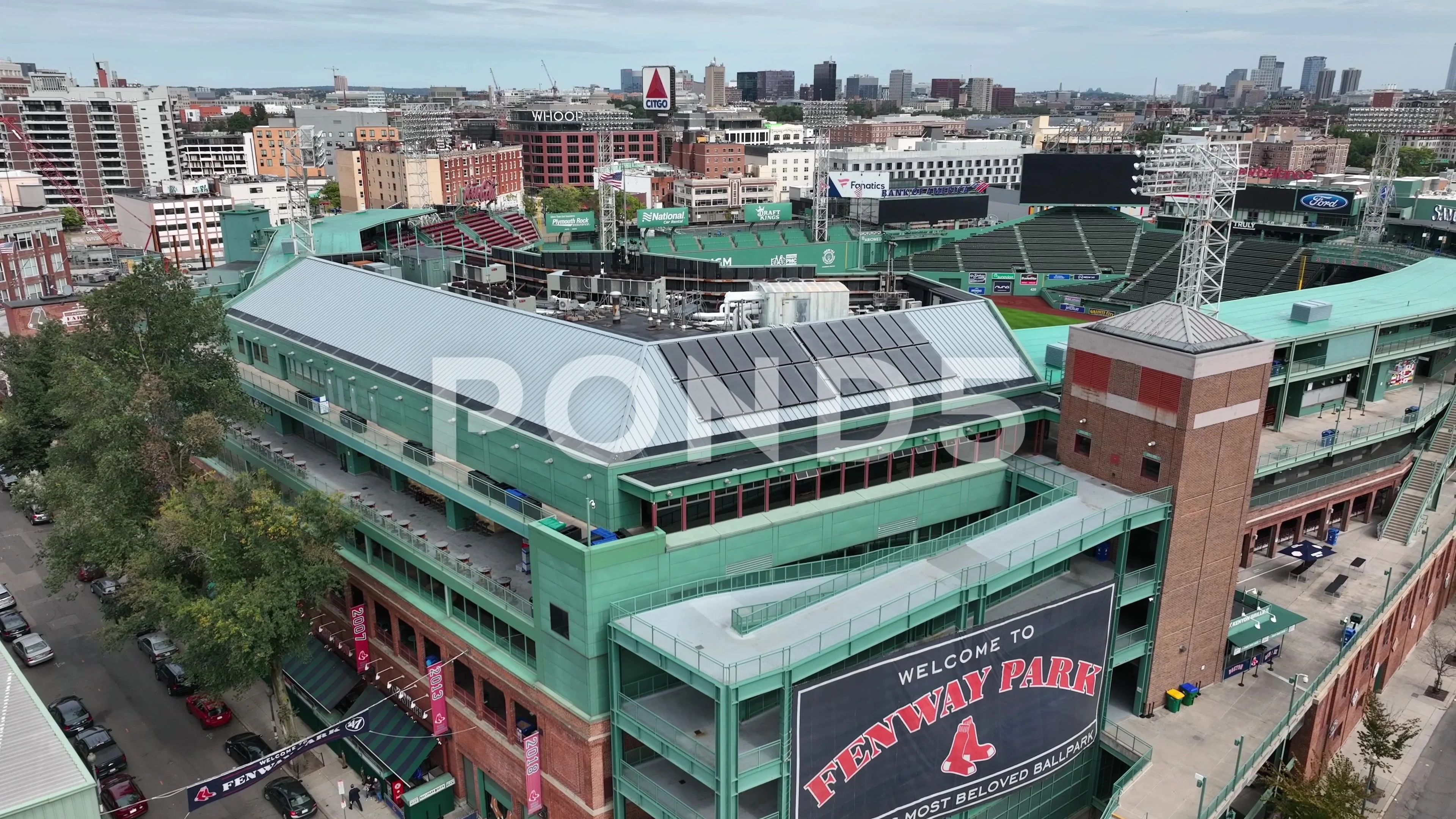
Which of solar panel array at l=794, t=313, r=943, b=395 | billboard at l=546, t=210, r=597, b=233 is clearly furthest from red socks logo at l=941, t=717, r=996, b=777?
billboard at l=546, t=210, r=597, b=233

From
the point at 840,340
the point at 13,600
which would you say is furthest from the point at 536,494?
the point at 13,600

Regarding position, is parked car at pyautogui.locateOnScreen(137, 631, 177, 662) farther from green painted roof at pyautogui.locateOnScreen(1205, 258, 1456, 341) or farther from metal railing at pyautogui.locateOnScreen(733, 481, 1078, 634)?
green painted roof at pyautogui.locateOnScreen(1205, 258, 1456, 341)

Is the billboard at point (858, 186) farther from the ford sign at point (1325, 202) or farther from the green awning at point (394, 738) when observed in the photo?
the green awning at point (394, 738)

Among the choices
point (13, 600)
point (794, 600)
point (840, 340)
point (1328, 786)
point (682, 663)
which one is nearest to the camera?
point (682, 663)

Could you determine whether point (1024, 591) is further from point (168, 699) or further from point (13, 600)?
point (13, 600)

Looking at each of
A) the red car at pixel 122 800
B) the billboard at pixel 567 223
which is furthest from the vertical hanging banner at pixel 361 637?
the billboard at pixel 567 223
